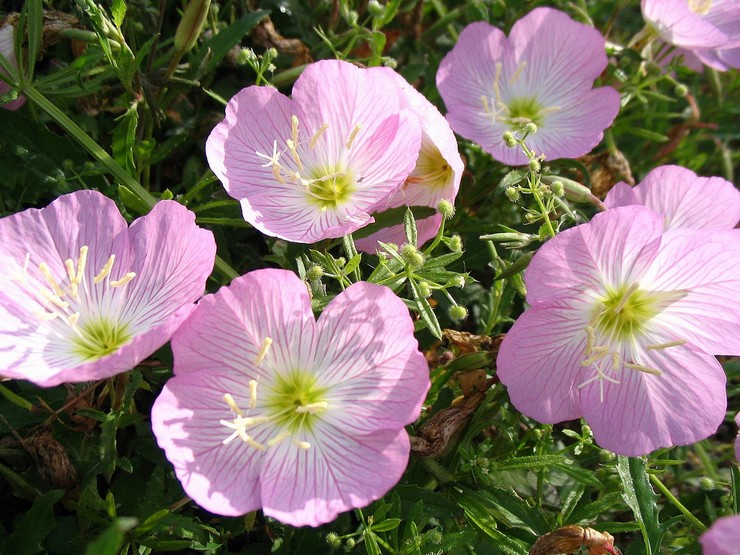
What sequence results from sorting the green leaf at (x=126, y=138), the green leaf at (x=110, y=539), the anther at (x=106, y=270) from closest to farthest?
1. the green leaf at (x=110, y=539)
2. the anther at (x=106, y=270)
3. the green leaf at (x=126, y=138)

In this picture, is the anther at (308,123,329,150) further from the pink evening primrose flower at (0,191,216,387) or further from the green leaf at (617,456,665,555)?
the green leaf at (617,456,665,555)

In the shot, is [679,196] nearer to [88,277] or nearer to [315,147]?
[315,147]

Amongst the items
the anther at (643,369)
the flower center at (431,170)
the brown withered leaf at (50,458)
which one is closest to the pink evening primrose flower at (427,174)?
the flower center at (431,170)

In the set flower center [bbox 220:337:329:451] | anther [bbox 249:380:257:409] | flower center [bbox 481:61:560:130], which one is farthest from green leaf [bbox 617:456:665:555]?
flower center [bbox 481:61:560:130]

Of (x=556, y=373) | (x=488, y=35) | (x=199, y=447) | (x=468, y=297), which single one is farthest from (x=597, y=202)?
(x=199, y=447)

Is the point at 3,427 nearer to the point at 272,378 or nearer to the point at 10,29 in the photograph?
the point at 272,378

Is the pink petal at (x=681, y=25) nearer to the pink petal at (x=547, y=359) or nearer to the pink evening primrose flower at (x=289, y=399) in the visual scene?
the pink petal at (x=547, y=359)
